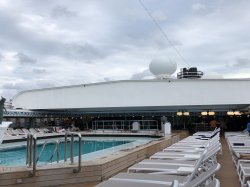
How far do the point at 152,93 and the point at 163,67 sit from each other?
13.0ft

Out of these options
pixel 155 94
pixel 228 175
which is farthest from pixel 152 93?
pixel 228 175

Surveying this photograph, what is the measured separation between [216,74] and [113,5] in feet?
65.7

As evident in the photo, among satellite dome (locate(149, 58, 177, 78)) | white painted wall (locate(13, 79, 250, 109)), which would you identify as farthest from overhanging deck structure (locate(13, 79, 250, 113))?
satellite dome (locate(149, 58, 177, 78))

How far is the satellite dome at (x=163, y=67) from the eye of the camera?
883 inches

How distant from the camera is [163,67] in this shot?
2242cm

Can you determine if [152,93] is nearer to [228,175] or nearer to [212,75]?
[212,75]

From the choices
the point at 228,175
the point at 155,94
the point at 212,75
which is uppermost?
the point at 212,75

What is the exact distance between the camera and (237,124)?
2345cm

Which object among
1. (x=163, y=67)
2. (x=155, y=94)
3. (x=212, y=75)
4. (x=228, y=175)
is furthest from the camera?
(x=212, y=75)

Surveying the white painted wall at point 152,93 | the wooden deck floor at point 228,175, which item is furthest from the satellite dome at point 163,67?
the wooden deck floor at point 228,175

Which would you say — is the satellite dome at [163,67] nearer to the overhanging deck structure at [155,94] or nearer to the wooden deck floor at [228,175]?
the overhanging deck structure at [155,94]

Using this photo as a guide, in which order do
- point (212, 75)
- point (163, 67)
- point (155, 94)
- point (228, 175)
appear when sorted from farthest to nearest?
point (212, 75)
point (163, 67)
point (155, 94)
point (228, 175)

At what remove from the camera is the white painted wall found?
18125mm

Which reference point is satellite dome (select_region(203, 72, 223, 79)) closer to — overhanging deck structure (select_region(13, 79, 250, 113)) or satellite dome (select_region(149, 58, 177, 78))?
satellite dome (select_region(149, 58, 177, 78))
